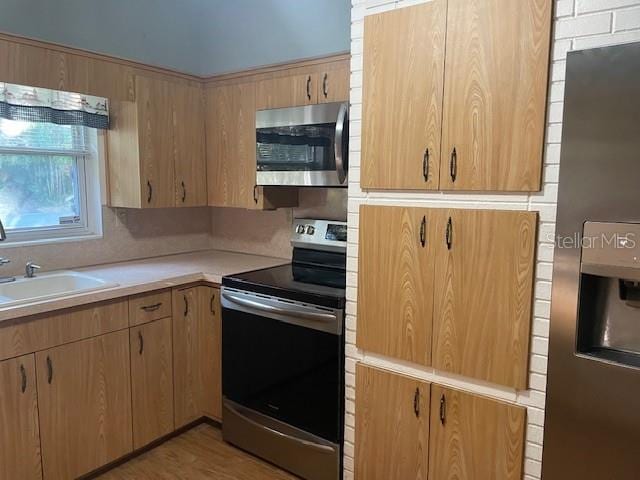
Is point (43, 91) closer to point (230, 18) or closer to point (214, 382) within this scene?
point (230, 18)

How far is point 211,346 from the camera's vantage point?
274 cm

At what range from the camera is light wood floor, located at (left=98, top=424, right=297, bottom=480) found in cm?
240

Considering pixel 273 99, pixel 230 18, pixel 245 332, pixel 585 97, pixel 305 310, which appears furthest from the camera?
pixel 230 18

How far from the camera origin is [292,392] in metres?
2.33

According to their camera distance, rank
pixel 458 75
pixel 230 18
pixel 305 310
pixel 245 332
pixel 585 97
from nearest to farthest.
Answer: pixel 585 97, pixel 458 75, pixel 305 310, pixel 245 332, pixel 230 18

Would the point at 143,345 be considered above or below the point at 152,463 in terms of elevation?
above

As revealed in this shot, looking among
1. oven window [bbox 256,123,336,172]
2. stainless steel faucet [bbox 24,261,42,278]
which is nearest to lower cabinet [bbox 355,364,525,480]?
oven window [bbox 256,123,336,172]

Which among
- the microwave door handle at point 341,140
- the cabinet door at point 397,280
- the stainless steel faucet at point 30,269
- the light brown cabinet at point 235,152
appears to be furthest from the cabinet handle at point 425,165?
the stainless steel faucet at point 30,269

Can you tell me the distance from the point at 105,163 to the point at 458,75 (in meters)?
2.15

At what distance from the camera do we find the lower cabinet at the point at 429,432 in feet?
5.64

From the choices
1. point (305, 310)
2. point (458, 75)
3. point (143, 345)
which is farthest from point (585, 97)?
point (143, 345)

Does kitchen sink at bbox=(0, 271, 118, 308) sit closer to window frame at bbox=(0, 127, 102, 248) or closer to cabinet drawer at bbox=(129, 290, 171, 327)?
cabinet drawer at bbox=(129, 290, 171, 327)

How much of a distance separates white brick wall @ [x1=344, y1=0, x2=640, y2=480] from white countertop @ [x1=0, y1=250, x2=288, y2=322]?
97 cm

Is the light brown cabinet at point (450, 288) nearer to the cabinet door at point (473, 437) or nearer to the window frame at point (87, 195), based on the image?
the cabinet door at point (473, 437)
